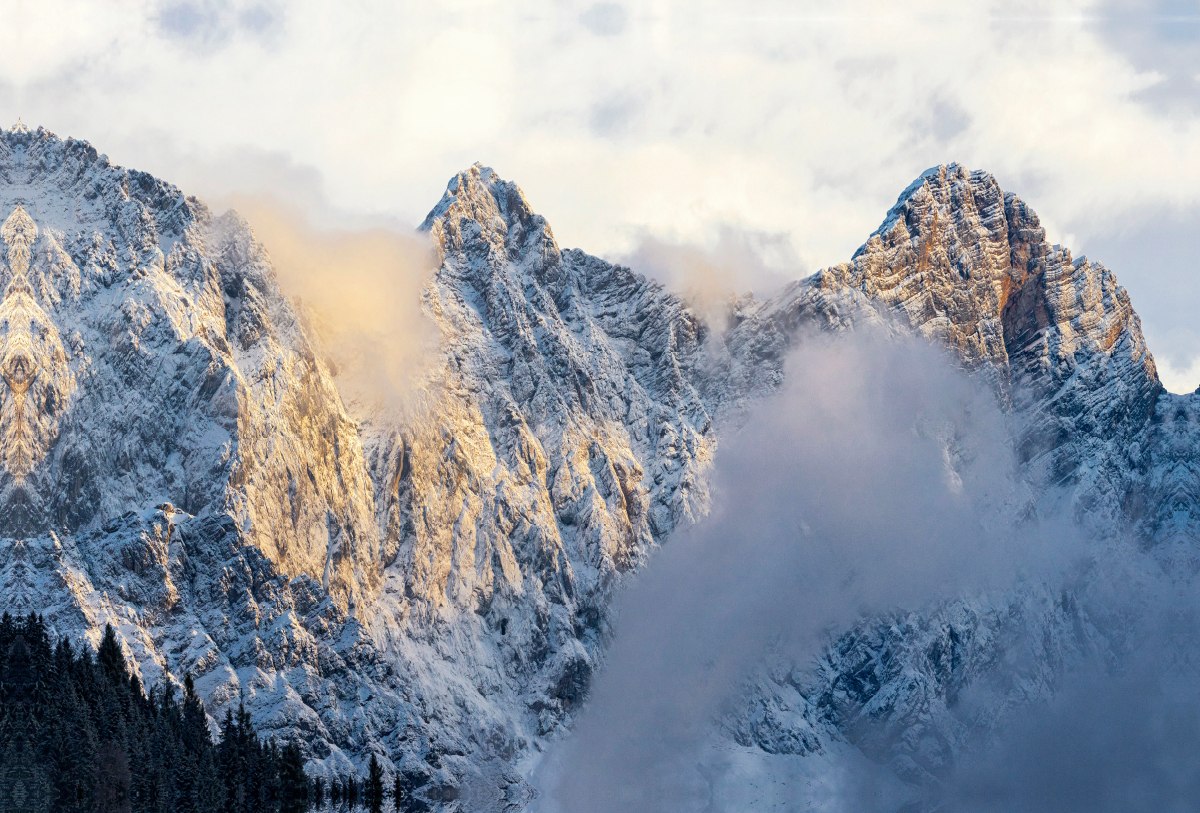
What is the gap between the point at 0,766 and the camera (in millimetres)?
190500

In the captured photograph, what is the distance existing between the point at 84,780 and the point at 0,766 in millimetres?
10985

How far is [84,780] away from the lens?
652ft
